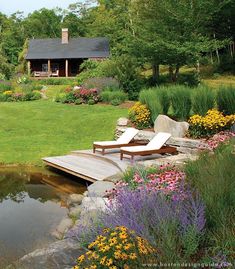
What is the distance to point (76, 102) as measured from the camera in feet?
64.2

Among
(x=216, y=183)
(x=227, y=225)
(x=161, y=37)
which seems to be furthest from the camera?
(x=161, y=37)

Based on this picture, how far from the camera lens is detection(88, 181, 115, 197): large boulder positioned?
22.9ft

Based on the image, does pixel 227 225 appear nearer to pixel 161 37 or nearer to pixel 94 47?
pixel 161 37

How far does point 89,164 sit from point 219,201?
6.15 meters

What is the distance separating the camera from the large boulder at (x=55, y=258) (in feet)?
13.1

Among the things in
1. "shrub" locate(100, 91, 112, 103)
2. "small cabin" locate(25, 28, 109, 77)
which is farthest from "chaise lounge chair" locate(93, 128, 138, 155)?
"small cabin" locate(25, 28, 109, 77)

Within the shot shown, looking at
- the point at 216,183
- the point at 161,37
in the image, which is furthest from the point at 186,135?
the point at 161,37

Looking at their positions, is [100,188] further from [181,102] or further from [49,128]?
[49,128]

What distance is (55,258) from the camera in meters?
4.10

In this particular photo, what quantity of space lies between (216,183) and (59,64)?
139ft

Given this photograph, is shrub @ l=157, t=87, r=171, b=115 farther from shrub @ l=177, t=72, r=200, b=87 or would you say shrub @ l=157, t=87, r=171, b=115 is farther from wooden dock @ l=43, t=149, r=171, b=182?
shrub @ l=177, t=72, r=200, b=87

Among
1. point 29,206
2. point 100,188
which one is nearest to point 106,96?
point 29,206

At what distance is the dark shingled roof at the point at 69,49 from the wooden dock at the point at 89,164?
32.1 meters

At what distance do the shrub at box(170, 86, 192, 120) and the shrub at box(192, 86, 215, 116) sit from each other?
0.40 metres
